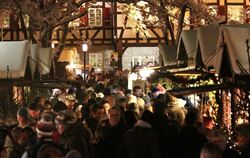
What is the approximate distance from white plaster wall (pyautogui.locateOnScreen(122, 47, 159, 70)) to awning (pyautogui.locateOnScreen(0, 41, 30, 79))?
3140 centimetres

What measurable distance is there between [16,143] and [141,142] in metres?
1.72

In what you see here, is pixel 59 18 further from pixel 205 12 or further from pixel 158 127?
pixel 158 127

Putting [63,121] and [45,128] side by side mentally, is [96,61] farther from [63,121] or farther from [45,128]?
[45,128]

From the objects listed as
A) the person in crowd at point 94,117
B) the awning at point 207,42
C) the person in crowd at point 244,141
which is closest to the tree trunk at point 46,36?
the awning at point 207,42

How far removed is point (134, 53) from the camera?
48.8m

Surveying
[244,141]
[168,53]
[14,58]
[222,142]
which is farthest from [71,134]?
[168,53]

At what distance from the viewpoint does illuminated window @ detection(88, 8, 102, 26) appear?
49094mm

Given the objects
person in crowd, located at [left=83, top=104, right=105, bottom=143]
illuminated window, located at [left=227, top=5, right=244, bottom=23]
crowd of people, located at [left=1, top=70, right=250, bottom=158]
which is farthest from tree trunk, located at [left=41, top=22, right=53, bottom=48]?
illuminated window, located at [left=227, top=5, right=244, bottom=23]

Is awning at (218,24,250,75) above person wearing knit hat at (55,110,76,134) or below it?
above

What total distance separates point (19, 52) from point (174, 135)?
8.33 m

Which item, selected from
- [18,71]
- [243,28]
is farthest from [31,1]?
[243,28]

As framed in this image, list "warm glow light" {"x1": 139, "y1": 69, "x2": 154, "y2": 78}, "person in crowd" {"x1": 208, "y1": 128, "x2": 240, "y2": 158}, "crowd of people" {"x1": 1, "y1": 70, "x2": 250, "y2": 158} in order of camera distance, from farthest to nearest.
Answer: "warm glow light" {"x1": 139, "y1": 69, "x2": 154, "y2": 78}, "crowd of people" {"x1": 1, "y1": 70, "x2": 250, "y2": 158}, "person in crowd" {"x1": 208, "y1": 128, "x2": 240, "y2": 158}

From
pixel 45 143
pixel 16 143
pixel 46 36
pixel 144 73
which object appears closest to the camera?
pixel 45 143

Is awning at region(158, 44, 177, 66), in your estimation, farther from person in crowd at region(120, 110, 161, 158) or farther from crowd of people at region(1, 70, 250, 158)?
person in crowd at region(120, 110, 161, 158)
